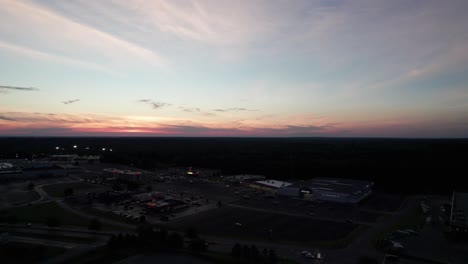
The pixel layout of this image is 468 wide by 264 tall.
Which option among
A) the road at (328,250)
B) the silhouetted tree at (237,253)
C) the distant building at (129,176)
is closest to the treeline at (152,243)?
the road at (328,250)

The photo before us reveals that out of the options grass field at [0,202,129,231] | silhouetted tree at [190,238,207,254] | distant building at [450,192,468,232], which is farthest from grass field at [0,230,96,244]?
distant building at [450,192,468,232]

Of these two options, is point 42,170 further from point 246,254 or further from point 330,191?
point 246,254

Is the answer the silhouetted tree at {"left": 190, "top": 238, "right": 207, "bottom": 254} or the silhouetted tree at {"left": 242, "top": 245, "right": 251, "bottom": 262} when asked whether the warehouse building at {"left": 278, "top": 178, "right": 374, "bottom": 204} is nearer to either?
the silhouetted tree at {"left": 242, "top": 245, "right": 251, "bottom": 262}

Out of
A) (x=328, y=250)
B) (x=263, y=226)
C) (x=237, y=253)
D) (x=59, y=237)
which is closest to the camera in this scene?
(x=237, y=253)

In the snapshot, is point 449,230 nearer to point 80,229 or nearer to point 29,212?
point 80,229

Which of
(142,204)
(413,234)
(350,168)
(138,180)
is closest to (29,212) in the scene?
(142,204)

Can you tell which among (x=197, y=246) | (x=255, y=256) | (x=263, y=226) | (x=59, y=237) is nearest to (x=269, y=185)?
(x=263, y=226)
